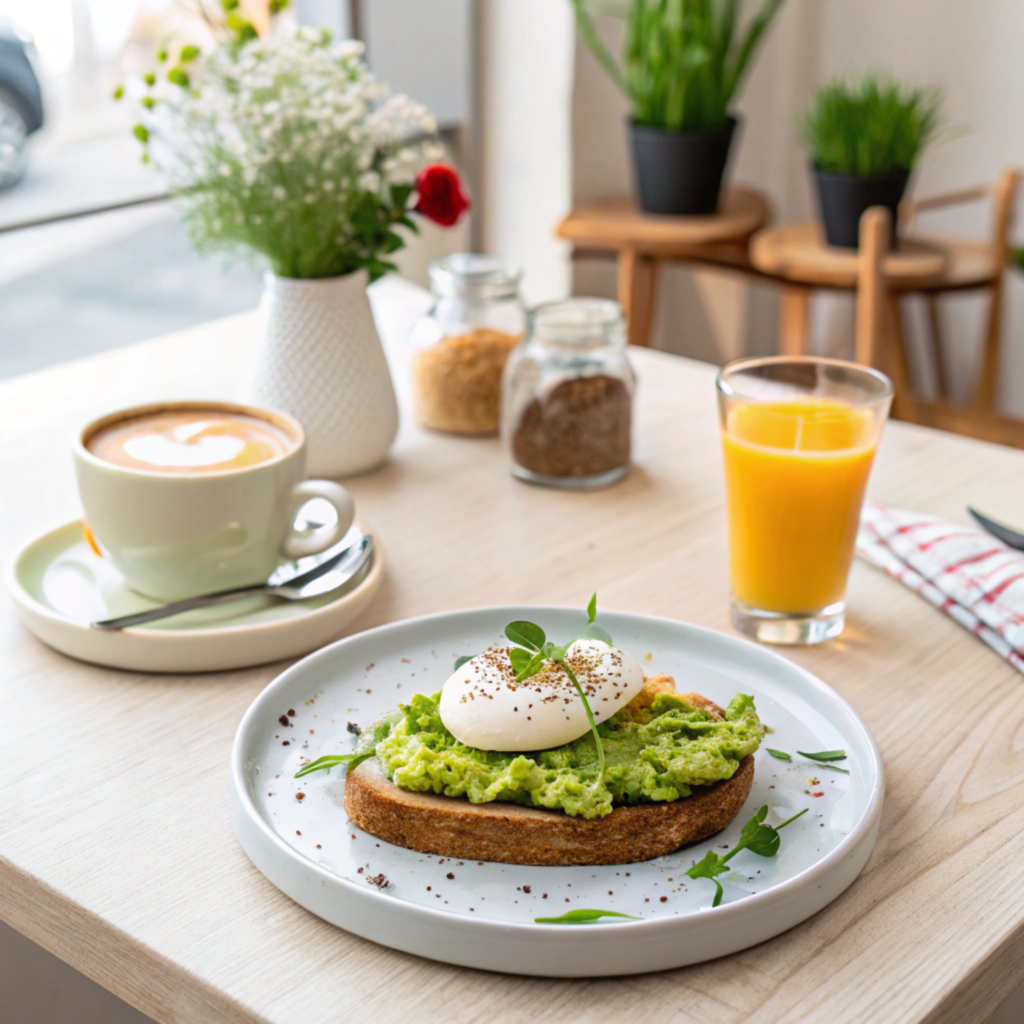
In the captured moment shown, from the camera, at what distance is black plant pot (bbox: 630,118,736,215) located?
8.23 ft

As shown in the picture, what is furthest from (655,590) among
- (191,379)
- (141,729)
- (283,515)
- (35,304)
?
(35,304)

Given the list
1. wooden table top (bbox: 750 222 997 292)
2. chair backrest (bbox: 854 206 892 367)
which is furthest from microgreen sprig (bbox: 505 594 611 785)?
wooden table top (bbox: 750 222 997 292)

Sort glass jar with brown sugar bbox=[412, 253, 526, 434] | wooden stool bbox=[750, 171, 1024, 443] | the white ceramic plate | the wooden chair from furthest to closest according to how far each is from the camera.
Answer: the wooden chair
wooden stool bbox=[750, 171, 1024, 443]
glass jar with brown sugar bbox=[412, 253, 526, 434]
the white ceramic plate

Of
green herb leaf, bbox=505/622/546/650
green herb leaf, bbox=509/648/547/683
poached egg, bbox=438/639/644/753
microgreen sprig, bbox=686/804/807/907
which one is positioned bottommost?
microgreen sprig, bbox=686/804/807/907

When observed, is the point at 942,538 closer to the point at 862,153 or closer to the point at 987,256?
the point at 862,153

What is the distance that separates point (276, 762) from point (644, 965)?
258 mm

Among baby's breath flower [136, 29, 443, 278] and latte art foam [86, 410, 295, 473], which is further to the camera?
baby's breath flower [136, 29, 443, 278]

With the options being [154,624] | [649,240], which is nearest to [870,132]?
[649,240]

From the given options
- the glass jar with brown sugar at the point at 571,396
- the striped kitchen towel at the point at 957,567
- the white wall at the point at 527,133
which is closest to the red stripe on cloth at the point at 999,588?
the striped kitchen towel at the point at 957,567

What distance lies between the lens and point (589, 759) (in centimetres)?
65

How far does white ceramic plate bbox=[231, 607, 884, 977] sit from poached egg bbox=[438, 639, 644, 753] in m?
0.07

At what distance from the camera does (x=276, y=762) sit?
70 cm

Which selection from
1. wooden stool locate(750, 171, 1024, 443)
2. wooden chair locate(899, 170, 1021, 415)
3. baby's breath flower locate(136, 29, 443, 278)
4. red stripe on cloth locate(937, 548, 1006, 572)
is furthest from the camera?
wooden chair locate(899, 170, 1021, 415)

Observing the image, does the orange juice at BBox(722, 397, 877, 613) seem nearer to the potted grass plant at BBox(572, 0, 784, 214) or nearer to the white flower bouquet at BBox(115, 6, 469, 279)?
the white flower bouquet at BBox(115, 6, 469, 279)
